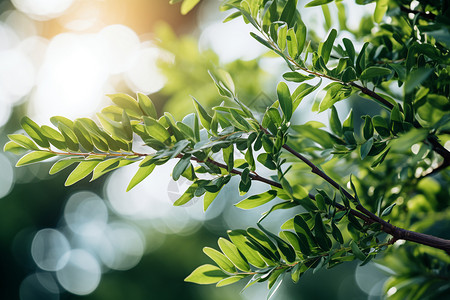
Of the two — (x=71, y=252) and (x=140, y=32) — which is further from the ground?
(x=140, y=32)

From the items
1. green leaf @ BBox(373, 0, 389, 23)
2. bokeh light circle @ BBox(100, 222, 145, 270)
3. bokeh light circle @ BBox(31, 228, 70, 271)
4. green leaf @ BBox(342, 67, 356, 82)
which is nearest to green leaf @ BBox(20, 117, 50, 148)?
green leaf @ BBox(342, 67, 356, 82)

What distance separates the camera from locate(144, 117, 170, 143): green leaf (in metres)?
0.48

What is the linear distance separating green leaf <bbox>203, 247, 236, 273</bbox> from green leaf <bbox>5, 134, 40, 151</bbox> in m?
0.29

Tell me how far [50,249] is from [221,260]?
717cm

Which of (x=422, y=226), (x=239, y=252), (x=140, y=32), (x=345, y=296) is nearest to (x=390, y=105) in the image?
(x=239, y=252)

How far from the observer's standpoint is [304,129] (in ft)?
2.29

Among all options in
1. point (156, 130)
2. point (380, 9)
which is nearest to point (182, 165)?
point (156, 130)

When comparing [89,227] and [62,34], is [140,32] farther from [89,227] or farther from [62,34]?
[89,227]

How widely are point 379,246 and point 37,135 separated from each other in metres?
0.50

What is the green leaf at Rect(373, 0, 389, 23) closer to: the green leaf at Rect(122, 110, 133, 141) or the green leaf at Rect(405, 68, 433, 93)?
the green leaf at Rect(405, 68, 433, 93)

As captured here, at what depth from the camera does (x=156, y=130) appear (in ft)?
1.62

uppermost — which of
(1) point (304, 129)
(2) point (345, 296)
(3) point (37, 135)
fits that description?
(3) point (37, 135)

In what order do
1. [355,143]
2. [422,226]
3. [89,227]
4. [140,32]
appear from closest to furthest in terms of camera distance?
[355,143]
[422,226]
[140,32]
[89,227]

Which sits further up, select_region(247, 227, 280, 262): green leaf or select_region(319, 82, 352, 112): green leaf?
select_region(319, 82, 352, 112): green leaf
